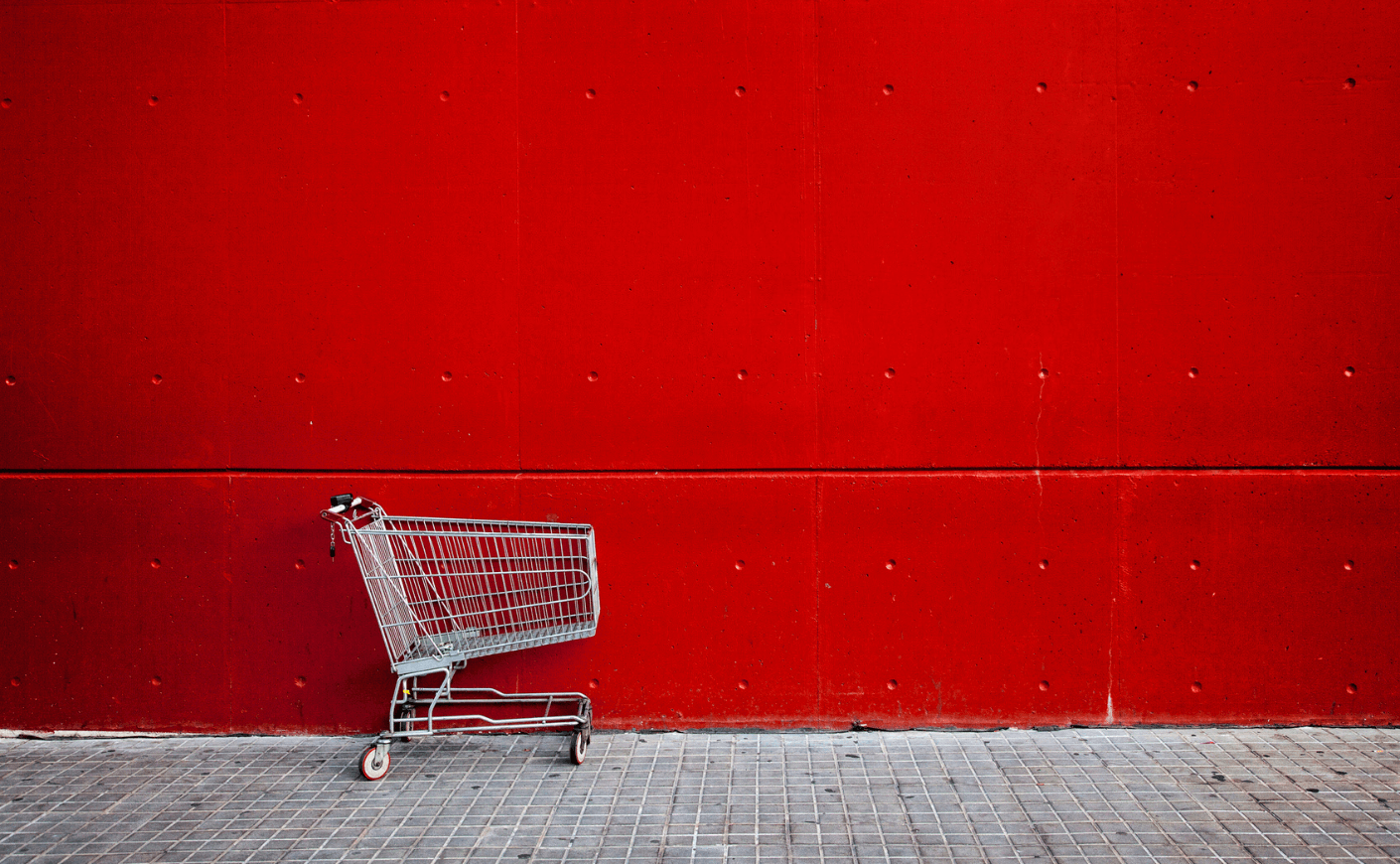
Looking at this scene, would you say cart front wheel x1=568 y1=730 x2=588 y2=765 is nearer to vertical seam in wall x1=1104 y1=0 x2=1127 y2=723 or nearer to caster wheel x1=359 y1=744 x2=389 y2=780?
caster wheel x1=359 y1=744 x2=389 y2=780

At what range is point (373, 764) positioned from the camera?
3641mm

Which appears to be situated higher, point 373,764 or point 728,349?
point 728,349

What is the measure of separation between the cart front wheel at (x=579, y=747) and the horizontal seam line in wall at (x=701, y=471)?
115 centimetres

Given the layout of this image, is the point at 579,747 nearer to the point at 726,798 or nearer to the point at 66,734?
the point at 726,798

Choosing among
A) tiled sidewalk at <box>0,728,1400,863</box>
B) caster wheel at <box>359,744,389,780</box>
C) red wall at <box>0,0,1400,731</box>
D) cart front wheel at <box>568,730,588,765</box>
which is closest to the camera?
tiled sidewalk at <box>0,728,1400,863</box>

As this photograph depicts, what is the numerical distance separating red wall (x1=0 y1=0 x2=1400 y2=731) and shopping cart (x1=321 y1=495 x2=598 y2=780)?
0.57 feet

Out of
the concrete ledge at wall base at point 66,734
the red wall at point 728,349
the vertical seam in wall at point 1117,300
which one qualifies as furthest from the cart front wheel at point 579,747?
the vertical seam in wall at point 1117,300

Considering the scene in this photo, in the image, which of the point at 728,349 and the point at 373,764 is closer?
the point at 373,764

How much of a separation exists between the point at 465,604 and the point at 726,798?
148 centimetres

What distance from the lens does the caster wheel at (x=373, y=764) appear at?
3.62m

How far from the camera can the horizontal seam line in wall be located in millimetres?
4102

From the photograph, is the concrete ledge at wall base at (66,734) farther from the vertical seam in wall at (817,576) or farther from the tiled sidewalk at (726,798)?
the vertical seam in wall at (817,576)

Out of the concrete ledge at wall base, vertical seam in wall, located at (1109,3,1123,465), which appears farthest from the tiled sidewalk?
vertical seam in wall, located at (1109,3,1123,465)

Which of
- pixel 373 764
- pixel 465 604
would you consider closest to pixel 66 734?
pixel 373 764
